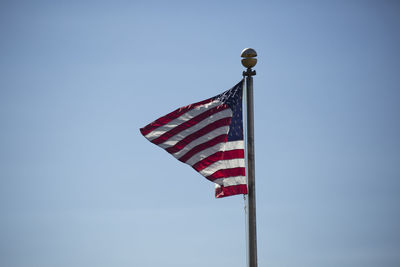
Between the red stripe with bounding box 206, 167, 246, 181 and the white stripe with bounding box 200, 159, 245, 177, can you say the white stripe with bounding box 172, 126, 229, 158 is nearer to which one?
the white stripe with bounding box 200, 159, 245, 177

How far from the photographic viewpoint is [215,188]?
1491 cm

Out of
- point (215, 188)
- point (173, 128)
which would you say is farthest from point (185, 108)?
point (215, 188)

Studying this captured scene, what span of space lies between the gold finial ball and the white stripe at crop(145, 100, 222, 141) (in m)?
1.72

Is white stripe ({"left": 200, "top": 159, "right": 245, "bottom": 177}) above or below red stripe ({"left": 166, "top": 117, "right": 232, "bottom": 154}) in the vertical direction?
below

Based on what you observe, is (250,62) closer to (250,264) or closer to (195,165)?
(195,165)

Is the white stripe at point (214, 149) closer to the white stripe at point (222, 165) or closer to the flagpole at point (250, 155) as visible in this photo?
the white stripe at point (222, 165)

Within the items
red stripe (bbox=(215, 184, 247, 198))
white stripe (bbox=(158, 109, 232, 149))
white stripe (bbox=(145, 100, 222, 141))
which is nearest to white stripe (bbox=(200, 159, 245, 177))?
red stripe (bbox=(215, 184, 247, 198))

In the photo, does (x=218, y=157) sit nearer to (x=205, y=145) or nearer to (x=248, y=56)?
(x=205, y=145)

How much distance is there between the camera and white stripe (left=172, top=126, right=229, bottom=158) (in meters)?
15.0

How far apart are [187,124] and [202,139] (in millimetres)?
724

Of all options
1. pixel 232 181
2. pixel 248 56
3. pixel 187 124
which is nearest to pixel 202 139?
pixel 187 124

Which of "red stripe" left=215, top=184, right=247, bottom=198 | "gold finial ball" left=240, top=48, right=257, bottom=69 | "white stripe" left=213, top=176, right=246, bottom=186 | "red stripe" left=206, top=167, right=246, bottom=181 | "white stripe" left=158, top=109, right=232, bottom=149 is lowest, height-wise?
"red stripe" left=215, top=184, right=247, bottom=198

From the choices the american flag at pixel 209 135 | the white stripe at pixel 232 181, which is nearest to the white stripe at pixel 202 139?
the american flag at pixel 209 135

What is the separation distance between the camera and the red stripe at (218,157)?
14.7m
